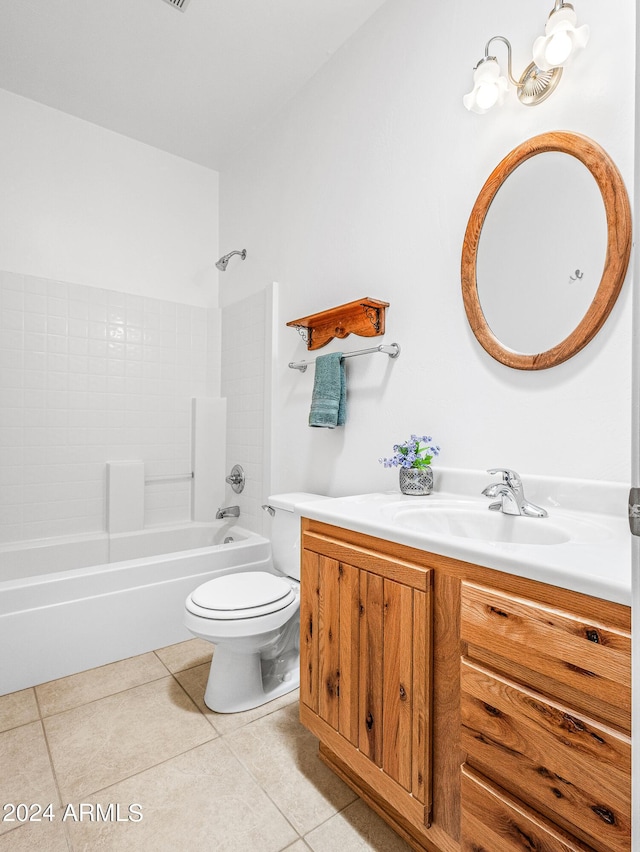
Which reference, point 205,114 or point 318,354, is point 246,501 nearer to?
point 318,354

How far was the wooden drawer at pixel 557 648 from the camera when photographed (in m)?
0.64

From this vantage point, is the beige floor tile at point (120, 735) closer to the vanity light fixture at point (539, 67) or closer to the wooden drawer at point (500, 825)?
the wooden drawer at point (500, 825)

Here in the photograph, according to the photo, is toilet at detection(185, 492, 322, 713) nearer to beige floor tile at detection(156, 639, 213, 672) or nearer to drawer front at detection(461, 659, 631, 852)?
beige floor tile at detection(156, 639, 213, 672)

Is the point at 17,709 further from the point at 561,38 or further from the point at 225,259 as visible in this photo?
the point at 561,38

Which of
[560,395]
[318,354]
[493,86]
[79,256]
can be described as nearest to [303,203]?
[318,354]

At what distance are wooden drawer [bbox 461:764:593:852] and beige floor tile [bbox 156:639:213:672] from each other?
140cm

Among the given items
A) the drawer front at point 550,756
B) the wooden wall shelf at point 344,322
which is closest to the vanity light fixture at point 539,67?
the wooden wall shelf at point 344,322

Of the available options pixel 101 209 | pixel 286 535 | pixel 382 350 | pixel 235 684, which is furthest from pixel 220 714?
pixel 101 209

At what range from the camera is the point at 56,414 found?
2.48 m

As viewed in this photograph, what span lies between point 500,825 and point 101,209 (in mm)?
3140

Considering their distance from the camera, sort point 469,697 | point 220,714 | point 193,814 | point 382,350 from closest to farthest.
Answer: point 469,697, point 193,814, point 220,714, point 382,350

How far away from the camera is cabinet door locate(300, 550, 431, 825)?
3.13 ft

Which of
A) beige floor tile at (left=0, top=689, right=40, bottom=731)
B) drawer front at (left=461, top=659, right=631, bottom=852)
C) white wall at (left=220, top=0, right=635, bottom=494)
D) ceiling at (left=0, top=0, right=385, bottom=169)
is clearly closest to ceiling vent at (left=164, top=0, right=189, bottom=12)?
ceiling at (left=0, top=0, right=385, bottom=169)

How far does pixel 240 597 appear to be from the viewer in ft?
5.24
